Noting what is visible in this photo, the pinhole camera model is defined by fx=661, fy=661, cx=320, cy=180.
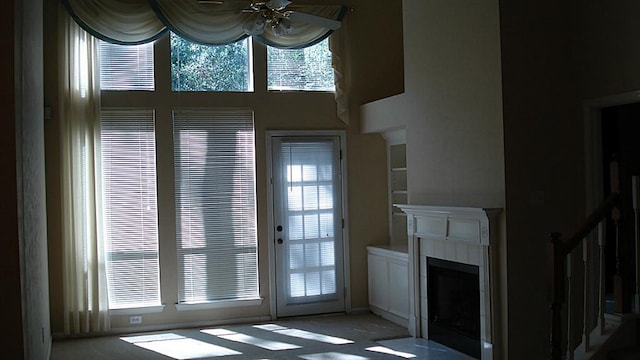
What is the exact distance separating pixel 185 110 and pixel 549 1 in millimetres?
Answer: 4034

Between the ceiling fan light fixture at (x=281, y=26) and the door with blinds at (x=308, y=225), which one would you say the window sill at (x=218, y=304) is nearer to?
the door with blinds at (x=308, y=225)

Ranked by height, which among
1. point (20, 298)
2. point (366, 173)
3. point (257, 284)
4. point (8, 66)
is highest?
point (8, 66)

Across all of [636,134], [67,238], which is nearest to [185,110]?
[67,238]

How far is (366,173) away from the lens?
8094 millimetres

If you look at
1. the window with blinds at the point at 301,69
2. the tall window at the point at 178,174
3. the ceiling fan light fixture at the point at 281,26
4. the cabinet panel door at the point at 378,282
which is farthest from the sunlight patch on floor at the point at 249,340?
the ceiling fan light fixture at the point at 281,26

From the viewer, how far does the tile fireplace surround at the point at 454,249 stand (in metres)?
5.45

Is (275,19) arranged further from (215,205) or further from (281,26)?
(215,205)

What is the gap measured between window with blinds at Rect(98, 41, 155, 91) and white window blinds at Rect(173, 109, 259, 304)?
0.54 m

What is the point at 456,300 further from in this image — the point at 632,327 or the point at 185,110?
the point at 185,110

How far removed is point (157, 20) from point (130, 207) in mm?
2092

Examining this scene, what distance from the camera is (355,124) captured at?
8.05m

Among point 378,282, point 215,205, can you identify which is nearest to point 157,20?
point 215,205

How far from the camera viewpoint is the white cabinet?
23.4 ft

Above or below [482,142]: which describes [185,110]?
above
